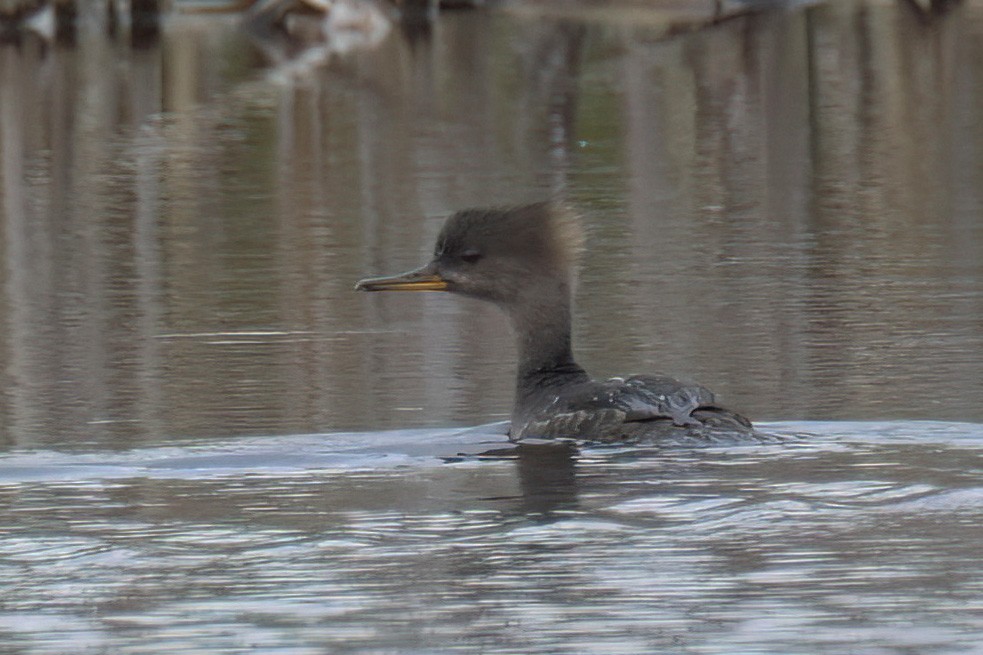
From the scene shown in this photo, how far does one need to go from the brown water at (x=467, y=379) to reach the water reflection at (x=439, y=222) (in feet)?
0.13

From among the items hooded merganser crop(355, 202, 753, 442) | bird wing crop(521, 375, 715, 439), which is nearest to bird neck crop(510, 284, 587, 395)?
hooded merganser crop(355, 202, 753, 442)

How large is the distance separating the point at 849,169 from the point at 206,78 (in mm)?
10585

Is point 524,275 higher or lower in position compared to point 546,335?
higher

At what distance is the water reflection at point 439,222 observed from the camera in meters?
8.61

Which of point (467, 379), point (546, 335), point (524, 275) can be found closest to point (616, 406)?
point (546, 335)

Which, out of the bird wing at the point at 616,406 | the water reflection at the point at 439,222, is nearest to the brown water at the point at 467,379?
the water reflection at the point at 439,222

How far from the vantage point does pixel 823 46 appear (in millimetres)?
26891

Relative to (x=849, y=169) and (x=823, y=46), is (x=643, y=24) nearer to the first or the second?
(x=823, y=46)

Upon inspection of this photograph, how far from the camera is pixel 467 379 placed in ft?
29.2

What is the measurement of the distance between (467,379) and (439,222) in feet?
14.0

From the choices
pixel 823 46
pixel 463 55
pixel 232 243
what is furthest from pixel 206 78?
pixel 232 243

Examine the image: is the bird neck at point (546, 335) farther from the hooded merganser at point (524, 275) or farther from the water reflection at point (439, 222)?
the water reflection at point (439, 222)

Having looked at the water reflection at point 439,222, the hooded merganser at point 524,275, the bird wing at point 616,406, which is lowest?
the water reflection at point 439,222

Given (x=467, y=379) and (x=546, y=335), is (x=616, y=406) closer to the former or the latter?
(x=546, y=335)
